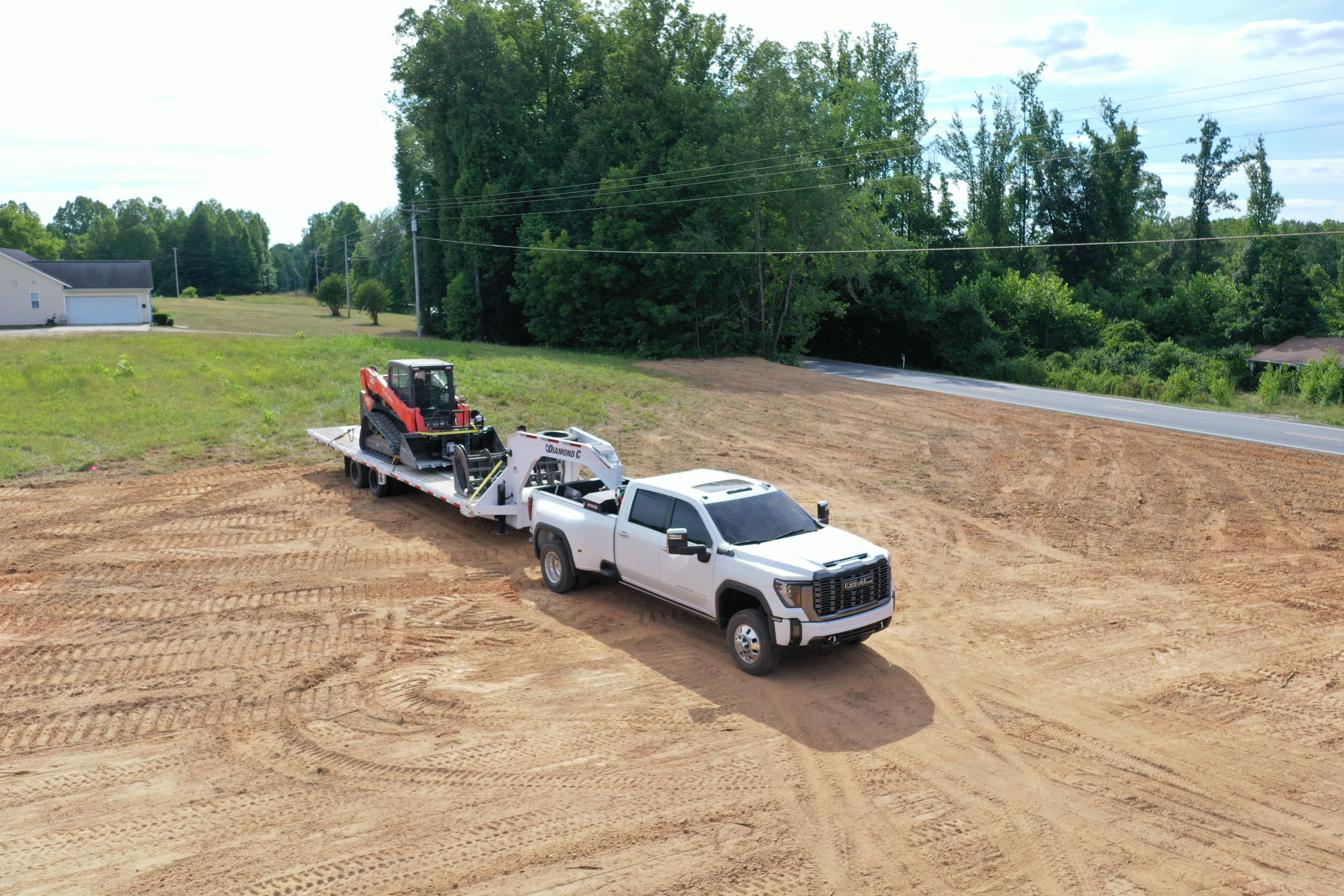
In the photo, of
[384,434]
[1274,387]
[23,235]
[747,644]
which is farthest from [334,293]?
[747,644]

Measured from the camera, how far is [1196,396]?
112ft

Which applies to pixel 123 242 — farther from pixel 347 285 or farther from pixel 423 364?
pixel 423 364

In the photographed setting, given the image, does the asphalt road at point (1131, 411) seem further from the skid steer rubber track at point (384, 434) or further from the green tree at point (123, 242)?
the green tree at point (123, 242)

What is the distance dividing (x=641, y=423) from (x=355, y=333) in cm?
4524

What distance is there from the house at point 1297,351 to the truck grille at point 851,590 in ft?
135

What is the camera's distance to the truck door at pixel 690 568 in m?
10.4

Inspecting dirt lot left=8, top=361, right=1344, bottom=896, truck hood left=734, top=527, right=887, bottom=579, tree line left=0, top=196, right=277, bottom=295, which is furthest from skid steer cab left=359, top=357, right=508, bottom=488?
tree line left=0, top=196, right=277, bottom=295

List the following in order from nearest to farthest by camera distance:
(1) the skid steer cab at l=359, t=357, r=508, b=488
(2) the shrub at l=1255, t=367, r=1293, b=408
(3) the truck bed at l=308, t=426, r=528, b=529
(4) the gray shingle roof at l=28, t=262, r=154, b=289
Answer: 1. (3) the truck bed at l=308, t=426, r=528, b=529
2. (1) the skid steer cab at l=359, t=357, r=508, b=488
3. (2) the shrub at l=1255, t=367, r=1293, b=408
4. (4) the gray shingle roof at l=28, t=262, r=154, b=289

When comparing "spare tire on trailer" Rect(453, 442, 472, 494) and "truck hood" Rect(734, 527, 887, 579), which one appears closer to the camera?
"truck hood" Rect(734, 527, 887, 579)

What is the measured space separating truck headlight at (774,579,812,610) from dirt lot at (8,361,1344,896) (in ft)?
3.24

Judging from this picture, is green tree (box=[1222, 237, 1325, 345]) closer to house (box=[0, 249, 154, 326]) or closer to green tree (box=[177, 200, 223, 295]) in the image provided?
house (box=[0, 249, 154, 326])

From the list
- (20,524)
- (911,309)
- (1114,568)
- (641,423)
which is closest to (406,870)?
(1114,568)

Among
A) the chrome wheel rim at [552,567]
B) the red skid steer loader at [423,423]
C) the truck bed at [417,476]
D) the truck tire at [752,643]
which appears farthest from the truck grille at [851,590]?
the red skid steer loader at [423,423]

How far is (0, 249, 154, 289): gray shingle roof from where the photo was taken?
199 ft
